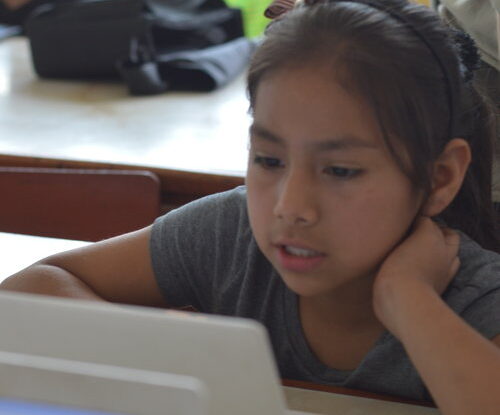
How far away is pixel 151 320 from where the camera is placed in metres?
0.49

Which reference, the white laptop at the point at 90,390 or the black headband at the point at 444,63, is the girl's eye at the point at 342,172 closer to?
the black headband at the point at 444,63

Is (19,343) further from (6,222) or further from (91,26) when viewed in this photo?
(91,26)

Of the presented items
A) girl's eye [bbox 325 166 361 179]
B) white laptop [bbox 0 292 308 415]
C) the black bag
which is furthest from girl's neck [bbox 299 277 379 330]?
the black bag

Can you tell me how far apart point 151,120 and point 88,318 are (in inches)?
61.9

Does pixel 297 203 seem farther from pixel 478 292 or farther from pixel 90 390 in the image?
pixel 90 390

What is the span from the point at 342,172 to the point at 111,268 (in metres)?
0.40

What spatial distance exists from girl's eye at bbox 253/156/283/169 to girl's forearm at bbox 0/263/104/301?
33 cm

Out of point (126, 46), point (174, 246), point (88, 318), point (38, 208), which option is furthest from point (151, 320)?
point (126, 46)

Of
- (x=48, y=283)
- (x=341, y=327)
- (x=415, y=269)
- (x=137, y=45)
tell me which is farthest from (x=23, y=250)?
(x=137, y=45)

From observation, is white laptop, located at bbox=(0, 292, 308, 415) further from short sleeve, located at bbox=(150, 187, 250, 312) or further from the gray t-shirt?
short sleeve, located at bbox=(150, 187, 250, 312)

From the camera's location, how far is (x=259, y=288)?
3.59 ft

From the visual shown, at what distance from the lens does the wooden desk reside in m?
1.70

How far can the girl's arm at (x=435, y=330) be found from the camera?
2.65ft

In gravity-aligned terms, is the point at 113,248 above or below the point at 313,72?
below
